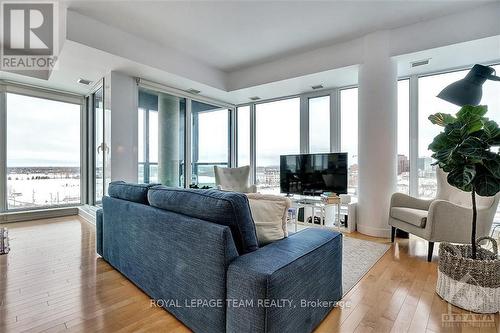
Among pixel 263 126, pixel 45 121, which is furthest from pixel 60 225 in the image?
pixel 263 126

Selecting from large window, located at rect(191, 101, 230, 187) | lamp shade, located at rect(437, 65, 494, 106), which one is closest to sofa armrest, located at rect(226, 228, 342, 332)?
lamp shade, located at rect(437, 65, 494, 106)

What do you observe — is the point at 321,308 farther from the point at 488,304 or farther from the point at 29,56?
the point at 29,56

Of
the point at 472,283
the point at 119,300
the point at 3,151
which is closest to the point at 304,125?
the point at 472,283

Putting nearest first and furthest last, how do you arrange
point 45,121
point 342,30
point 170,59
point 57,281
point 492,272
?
1. point 492,272
2. point 57,281
3. point 342,30
4. point 170,59
5. point 45,121

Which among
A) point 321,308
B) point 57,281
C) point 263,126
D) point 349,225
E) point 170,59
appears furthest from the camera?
point 263,126

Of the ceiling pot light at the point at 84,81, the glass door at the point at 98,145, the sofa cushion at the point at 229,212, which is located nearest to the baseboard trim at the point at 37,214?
the glass door at the point at 98,145

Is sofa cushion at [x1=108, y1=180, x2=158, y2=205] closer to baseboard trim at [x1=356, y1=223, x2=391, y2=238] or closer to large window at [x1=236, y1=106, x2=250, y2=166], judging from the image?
baseboard trim at [x1=356, y1=223, x2=391, y2=238]

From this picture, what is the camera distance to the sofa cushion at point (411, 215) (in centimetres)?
270

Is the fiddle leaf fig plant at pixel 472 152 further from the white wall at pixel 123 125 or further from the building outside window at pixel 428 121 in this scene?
the white wall at pixel 123 125

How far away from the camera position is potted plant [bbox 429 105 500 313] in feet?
5.60

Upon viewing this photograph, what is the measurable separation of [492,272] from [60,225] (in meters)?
5.35

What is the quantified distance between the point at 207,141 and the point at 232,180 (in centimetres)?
131

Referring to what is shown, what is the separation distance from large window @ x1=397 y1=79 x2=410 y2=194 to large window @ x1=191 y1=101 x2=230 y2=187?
12.0 ft

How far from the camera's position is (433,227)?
257cm
